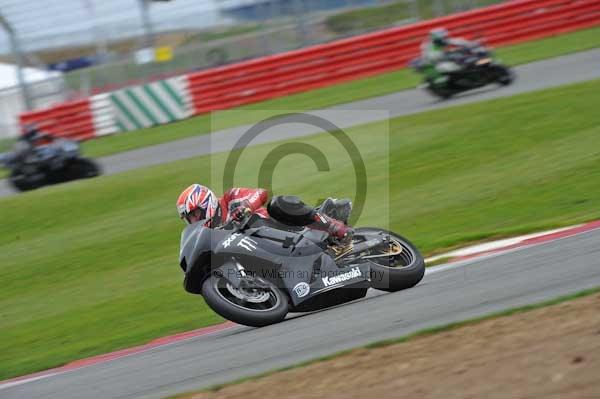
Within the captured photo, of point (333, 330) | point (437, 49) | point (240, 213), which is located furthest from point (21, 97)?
point (333, 330)

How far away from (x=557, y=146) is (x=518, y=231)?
4086 mm

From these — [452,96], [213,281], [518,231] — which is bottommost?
[452,96]

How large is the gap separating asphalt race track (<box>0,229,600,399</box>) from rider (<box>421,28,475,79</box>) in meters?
11.3

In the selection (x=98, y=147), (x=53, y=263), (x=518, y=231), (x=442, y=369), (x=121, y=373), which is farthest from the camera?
(x=98, y=147)

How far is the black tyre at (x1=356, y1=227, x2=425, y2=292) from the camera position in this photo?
25.7ft

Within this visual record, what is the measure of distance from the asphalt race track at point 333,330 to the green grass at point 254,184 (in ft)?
4.19

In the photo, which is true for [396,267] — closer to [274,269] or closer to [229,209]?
[274,269]

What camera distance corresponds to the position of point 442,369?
211 inches

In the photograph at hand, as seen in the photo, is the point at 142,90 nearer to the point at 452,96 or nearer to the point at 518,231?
the point at 452,96

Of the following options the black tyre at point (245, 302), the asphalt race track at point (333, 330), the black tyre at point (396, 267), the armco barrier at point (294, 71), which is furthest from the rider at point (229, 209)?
the armco barrier at point (294, 71)

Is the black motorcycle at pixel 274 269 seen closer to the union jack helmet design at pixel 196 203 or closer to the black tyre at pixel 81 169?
the union jack helmet design at pixel 196 203

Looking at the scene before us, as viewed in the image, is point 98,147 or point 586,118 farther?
point 98,147

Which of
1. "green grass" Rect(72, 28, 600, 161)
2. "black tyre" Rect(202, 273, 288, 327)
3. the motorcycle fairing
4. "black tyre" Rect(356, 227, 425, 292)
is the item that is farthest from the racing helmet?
"black tyre" Rect(202, 273, 288, 327)

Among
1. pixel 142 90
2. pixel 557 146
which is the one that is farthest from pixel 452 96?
pixel 142 90
